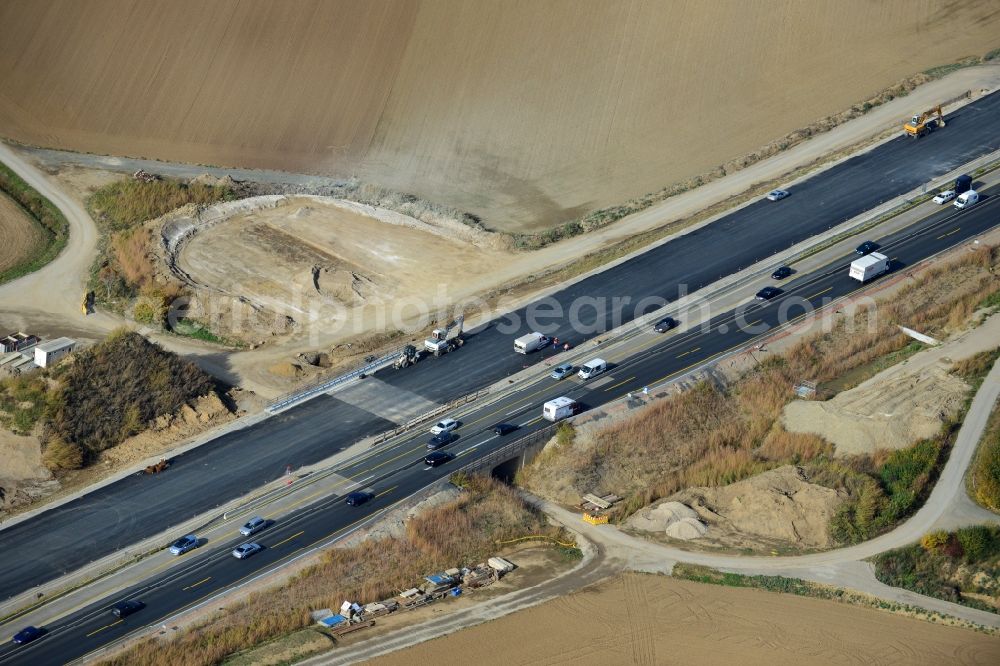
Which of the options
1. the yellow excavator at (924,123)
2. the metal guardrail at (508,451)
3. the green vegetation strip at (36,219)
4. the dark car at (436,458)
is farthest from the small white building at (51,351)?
the yellow excavator at (924,123)

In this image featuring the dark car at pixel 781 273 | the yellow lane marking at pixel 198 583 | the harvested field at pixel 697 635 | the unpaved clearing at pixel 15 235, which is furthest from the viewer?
the unpaved clearing at pixel 15 235

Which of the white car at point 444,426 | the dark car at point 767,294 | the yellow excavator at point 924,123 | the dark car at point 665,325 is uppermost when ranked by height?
the yellow excavator at point 924,123

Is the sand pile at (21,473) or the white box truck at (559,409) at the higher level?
the white box truck at (559,409)

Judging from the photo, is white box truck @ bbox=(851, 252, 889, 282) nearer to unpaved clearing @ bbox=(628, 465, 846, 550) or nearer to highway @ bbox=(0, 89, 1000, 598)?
highway @ bbox=(0, 89, 1000, 598)

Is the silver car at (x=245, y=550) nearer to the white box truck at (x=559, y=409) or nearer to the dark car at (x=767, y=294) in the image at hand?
the white box truck at (x=559, y=409)

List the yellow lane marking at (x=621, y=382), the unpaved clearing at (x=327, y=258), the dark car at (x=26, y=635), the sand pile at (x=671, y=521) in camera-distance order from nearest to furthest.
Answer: the dark car at (x=26, y=635)
the sand pile at (x=671, y=521)
the yellow lane marking at (x=621, y=382)
the unpaved clearing at (x=327, y=258)

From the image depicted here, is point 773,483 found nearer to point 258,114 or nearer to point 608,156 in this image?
point 608,156

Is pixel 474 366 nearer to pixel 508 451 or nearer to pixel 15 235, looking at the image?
pixel 508 451
